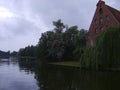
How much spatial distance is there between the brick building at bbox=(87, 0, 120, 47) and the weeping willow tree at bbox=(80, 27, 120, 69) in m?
19.7

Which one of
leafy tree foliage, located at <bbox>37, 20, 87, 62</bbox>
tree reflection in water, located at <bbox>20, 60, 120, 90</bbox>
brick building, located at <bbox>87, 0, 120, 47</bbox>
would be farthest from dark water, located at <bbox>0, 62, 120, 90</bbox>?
leafy tree foliage, located at <bbox>37, 20, 87, 62</bbox>

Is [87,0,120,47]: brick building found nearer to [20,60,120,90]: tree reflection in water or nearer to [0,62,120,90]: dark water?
[0,62,120,90]: dark water

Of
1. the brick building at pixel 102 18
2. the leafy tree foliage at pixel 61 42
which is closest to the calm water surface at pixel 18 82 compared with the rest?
the brick building at pixel 102 18

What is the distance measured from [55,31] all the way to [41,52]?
28.4ft

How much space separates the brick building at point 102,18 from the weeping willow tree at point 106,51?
64.6ft

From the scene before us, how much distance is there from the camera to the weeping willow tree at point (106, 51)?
31.4m

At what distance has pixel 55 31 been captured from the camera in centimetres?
7538

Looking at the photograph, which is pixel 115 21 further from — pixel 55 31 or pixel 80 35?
pixel 55 31

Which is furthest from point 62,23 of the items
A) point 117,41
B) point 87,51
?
point 117,41

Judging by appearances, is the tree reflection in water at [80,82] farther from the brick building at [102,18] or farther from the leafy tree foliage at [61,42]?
the leafy tree foliage at [61,42]

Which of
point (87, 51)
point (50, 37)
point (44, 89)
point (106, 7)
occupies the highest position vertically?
point (106, 7)

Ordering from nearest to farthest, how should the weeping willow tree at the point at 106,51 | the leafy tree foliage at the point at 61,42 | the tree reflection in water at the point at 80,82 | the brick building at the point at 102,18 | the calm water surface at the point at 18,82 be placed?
the tree reflection in water at the point at 80,82 → the calm water surface at the point at 18,82 → the weeping willow tree at the point at 106,51 → the brick building at the point at 102,18 → the leafy tree foliage at the point at 61,42

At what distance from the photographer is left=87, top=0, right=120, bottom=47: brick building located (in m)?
53.7

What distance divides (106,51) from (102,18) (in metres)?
26.1
